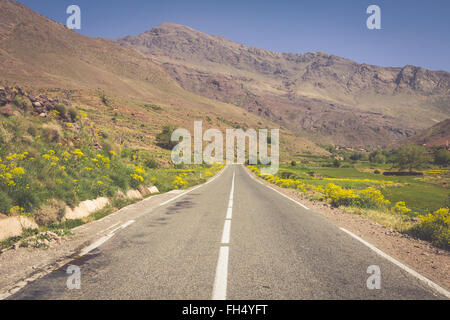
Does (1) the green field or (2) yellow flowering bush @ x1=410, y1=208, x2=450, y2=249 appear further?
(1) the green field

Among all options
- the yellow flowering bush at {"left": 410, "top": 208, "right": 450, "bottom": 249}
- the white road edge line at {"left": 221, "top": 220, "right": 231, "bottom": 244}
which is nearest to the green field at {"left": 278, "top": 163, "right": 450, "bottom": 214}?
the yellow flowering bush at {"left": 410, "top": 208, "right": 450, "bottom": 249}

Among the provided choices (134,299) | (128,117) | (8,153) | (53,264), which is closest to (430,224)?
(134,299)

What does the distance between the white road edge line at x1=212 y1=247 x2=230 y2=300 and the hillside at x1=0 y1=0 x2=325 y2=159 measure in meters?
46.5

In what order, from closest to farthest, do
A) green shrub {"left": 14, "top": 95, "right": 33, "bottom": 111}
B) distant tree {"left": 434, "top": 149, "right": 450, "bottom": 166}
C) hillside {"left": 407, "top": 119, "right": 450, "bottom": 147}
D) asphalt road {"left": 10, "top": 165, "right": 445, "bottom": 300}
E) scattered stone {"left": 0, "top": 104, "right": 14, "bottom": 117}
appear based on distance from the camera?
asphalt road {"left": 10, "top": 165, "right": 445, "bottom": 300} < scattered stone {"left": 0, "top": 104, "right": 14, "bottom": 117} < green shrub {"left": 14, "top": 95, "right": 33, "bottom": 111} < distant tree {"left": 434, "top": 149, "right": 450, "bottom": 166} < hillside {"left": 407, "top": 119, "right": 450, "bottom": 147}

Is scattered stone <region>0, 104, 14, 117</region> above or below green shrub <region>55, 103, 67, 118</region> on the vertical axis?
below

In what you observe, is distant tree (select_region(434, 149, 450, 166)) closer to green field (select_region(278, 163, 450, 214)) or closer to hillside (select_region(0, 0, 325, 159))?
hillside (select_region(0, 0, 325, 159))

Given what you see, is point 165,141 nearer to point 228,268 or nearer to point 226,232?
point 226,232

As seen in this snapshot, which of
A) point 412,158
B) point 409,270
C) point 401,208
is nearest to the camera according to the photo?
point 409,270

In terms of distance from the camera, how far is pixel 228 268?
4.33 metres

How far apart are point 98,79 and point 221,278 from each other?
12814 centimetres

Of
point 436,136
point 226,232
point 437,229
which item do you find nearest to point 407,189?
point 437,229

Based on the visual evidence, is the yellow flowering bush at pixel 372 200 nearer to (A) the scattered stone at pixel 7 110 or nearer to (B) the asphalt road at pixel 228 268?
(B) the asphalt road at pixel 228 268

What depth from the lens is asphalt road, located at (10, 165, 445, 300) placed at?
140 inches

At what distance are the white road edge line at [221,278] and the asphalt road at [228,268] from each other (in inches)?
0.6
